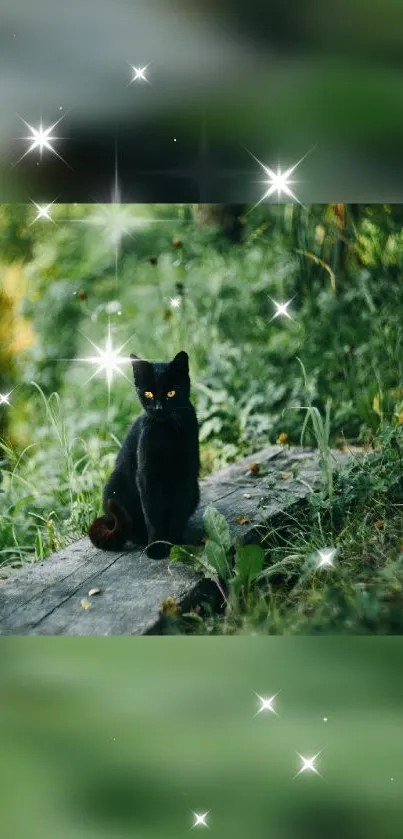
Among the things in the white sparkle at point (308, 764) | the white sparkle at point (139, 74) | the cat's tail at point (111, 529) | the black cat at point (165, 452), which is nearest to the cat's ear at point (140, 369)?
the black cat at point (165, 452)

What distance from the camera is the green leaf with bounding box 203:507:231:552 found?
1.91 meters

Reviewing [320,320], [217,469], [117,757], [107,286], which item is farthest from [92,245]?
[117,757]

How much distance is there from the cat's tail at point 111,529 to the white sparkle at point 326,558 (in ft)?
1.78

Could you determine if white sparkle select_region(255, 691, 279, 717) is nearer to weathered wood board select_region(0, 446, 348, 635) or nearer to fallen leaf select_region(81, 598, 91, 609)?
weathered wood board select_region(0, 446, 348, 635)

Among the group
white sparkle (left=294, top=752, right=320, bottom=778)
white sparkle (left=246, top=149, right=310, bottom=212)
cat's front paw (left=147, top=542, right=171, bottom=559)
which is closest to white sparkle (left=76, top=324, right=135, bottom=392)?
cat's front paw (left=147, top=542, right=171, bottom=559)

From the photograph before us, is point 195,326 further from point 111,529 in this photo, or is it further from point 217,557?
point 217,557

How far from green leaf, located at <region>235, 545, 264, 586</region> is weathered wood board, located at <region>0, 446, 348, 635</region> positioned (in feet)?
0.37

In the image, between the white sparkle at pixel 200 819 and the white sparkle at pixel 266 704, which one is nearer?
the white sparkle at pixel 200 819

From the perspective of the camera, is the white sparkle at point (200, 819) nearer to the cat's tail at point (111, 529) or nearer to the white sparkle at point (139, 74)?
the cat's tail at point (111, 529)

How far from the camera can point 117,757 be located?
1305 mm

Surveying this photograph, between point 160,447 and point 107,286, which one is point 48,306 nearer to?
point 107,286

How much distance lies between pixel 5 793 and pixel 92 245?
3090mm

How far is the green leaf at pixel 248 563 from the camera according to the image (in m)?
1.86

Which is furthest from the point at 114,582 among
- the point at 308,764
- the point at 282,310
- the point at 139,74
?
the point at 282,310
